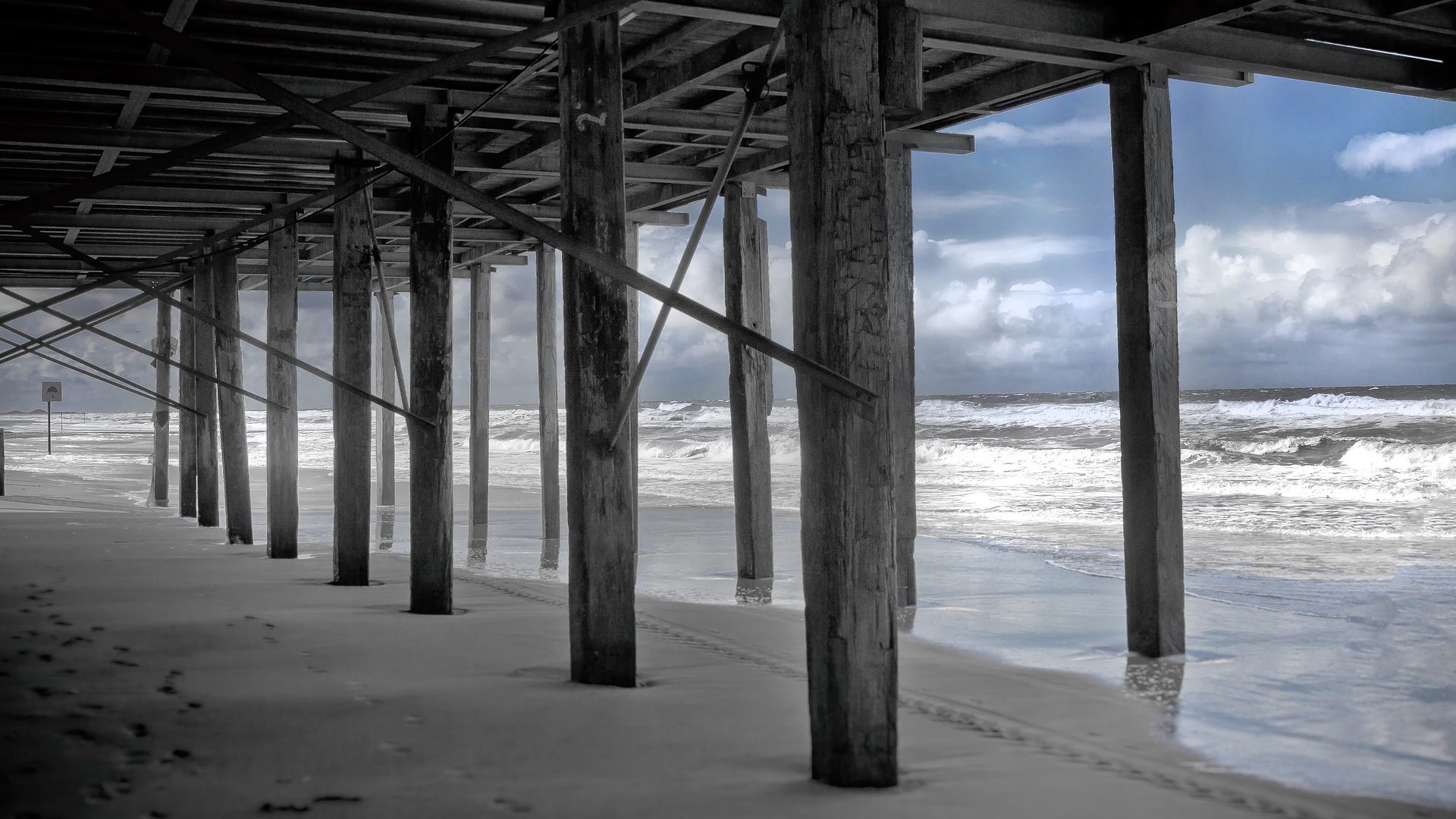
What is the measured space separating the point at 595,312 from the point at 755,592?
4675mm

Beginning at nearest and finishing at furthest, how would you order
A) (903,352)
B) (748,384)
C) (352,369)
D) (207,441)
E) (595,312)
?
(595,312) → (903,352) → (352,369) → (748,384) → (207,441)

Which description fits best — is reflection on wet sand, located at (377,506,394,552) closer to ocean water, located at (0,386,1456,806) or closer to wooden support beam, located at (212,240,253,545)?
ocean water, located at (0,386,1456,806)

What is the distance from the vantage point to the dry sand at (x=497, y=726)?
3445 millimetres

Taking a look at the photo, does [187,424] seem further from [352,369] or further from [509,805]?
[509,805]

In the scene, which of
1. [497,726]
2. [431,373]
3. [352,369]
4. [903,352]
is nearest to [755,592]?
[903,352]

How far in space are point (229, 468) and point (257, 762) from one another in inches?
364

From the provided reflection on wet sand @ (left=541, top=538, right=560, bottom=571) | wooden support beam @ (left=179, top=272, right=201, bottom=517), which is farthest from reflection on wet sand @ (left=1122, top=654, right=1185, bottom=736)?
wooden support beam @ (left=179, top=272, right=201, bottom=517)

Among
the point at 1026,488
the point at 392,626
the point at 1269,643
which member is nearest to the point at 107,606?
the point at 392,626

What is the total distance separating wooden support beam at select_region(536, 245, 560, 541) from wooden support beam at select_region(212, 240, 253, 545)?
310cm

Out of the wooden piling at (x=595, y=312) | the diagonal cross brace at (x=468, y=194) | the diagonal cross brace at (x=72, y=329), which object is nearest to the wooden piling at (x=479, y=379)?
the diagonal cross brace at (x=72, y=329)

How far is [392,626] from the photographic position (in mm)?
6582

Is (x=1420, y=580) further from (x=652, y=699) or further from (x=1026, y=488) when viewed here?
(x=1026, y=488)

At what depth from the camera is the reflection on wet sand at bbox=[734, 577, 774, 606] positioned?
8578 mm

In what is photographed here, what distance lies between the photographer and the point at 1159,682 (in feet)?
19.0
